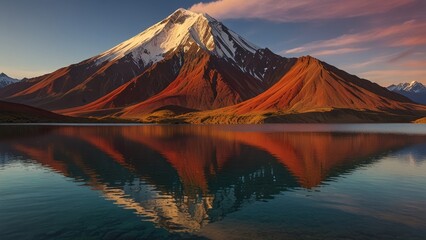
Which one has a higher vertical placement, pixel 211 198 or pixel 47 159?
pixel 47 159

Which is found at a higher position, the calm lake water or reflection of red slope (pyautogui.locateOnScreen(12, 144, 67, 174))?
reflection of red slope (pyautogui.locateOnScreen(12, 144, 67, 174))

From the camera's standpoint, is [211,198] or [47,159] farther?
[47,159]

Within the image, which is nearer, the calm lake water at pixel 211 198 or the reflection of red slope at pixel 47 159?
the calm lake water at pixel 211 198

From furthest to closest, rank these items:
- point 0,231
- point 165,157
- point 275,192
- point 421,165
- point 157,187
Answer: point 165,157, point 421,165, point 157,187, point 275,192, point 0,231

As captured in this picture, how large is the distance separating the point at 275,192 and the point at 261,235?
41.5 ft

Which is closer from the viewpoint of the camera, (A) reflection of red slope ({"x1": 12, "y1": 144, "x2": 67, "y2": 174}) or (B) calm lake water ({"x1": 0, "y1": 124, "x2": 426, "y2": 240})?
(B) calm lake water ({"x1": 0, "y1": 124, "x2": 426, "y2": 240})

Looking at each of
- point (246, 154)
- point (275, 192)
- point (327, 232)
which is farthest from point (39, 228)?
point (246, 154)

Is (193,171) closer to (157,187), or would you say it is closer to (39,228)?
(157,187)

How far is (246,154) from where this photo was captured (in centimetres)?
6431

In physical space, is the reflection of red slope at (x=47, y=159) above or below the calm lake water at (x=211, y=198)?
above

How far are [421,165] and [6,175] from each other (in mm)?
53786

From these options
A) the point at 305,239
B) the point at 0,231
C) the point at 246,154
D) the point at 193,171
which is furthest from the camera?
the point at 246,154

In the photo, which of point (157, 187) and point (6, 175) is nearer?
point (157, 187)

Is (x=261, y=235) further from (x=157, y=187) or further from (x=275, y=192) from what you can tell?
(x=157, y=187)
